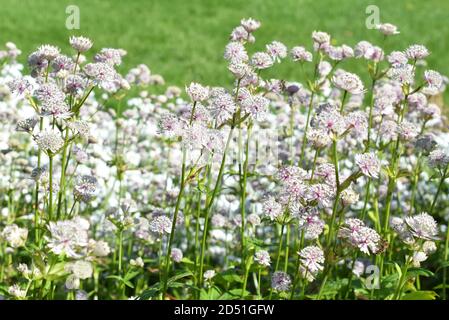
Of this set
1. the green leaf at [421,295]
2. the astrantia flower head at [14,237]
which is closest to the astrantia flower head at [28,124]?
the astrantia flower head at [14,237]

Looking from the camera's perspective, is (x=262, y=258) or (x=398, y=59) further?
(x=398, y=59)

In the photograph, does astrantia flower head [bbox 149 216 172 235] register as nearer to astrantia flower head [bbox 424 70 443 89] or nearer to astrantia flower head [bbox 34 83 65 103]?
astrantia flower head [bbox 34 83 65 103]

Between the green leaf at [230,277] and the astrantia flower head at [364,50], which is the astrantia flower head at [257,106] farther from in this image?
the astrantia flower head at [364,50]

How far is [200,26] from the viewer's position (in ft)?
29.7

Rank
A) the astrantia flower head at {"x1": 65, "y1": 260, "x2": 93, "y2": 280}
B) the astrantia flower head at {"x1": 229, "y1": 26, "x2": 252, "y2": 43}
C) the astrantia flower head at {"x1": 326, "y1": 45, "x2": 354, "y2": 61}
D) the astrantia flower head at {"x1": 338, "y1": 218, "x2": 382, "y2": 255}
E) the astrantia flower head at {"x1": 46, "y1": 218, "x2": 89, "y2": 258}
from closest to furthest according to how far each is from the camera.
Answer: the astrantia flower head at {"x1": 46, "y1": 218, "x2": 89, "y2": 258}
the astrantia flower head at {"x1": 65, "y1": 260, "x2": 93, "y2": 280}
the astrantia flower head at {"x1": 338, "y1": 218, "x2": 382, "y2": 255}
the astrantia flower head at {"x1": 229, "y1": 26, "x2": 252, "y2": 43}
the astrantia flower head at {"x1": 326, "y1": 45, "x2": 354, "y2": 61}

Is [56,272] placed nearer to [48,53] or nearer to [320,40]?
[48,53]

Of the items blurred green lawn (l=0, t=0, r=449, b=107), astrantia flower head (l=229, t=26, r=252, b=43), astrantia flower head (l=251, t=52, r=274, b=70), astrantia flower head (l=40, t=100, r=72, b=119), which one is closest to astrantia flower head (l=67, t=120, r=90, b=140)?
astrantia flower head (l=40, t=100, r=72, b=119)

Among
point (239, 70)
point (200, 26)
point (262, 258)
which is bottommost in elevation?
point (262, 258)

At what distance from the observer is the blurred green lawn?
308 inches

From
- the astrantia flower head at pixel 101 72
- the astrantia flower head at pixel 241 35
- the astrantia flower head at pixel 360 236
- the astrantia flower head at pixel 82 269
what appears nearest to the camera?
the astrantia flower head at pixel 82 269

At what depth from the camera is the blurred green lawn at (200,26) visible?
782 cm

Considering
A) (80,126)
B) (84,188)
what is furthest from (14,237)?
(80,126)

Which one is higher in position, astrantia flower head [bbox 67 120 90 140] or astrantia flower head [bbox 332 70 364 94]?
astrantia flower head [bbox 332 70 364 94]

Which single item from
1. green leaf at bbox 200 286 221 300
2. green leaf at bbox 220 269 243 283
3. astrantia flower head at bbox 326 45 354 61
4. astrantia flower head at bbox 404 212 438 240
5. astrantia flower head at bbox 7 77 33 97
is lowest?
green leaf at bbox 200 286 221 300
